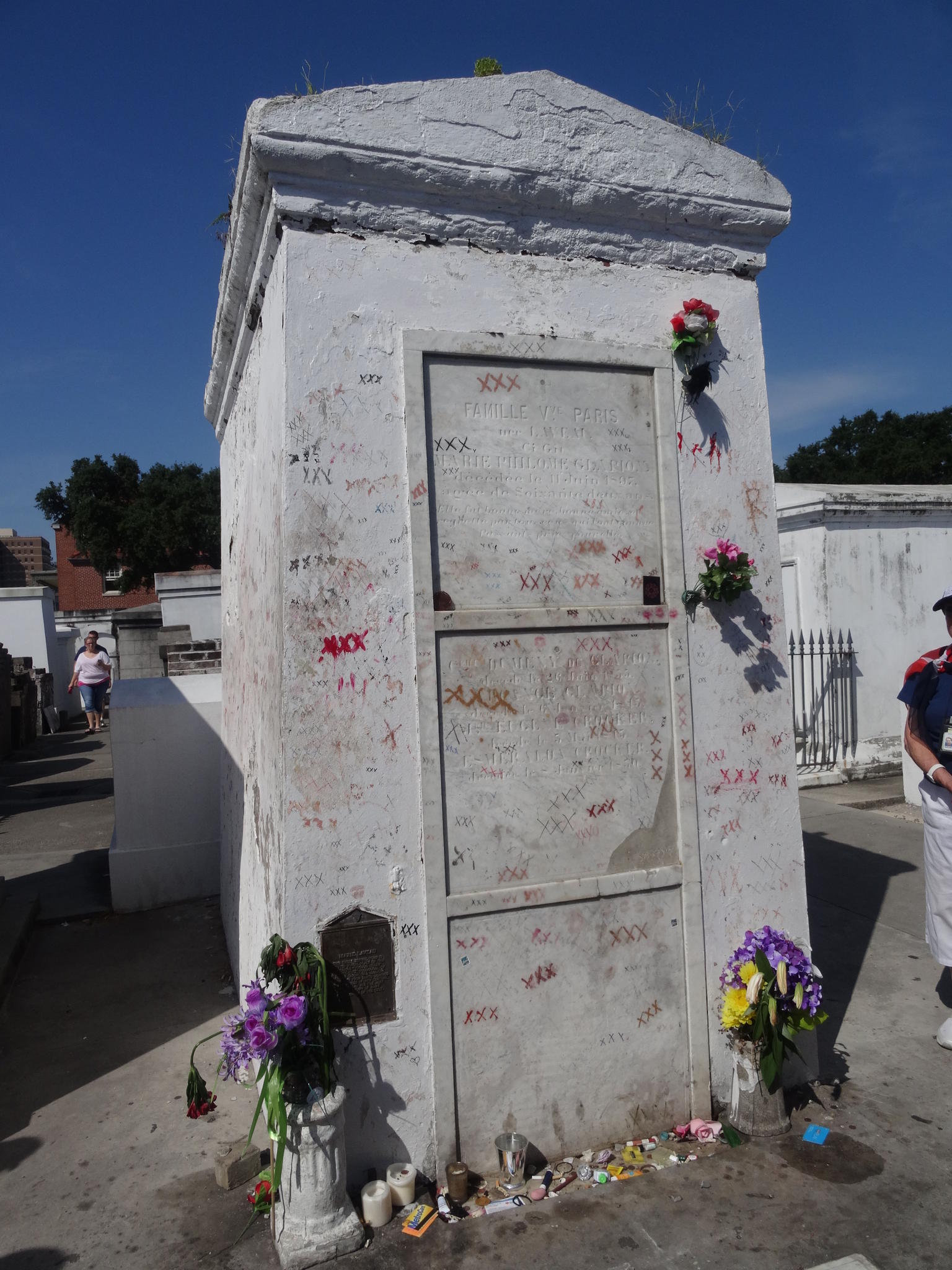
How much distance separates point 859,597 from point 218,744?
762cm

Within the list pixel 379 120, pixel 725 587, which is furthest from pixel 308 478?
pixel 725 587

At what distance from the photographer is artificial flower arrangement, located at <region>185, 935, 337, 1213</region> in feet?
9.02

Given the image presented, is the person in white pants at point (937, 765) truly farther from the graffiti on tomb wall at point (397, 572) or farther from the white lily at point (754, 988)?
the white lily at point (754, 988)

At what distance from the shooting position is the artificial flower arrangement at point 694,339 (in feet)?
11.7

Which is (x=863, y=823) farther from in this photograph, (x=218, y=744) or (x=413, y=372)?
(x=413, y=372)

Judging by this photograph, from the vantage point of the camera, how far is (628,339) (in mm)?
3613

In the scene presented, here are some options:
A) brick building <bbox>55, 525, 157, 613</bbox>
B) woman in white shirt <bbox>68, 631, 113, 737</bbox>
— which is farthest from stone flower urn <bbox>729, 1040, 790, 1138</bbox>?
brick building <bbox>55, 525, 157, 613</bbox>

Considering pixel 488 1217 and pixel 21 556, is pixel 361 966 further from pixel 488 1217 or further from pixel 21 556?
pixel 21 556

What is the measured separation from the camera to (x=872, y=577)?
1032 centimetres

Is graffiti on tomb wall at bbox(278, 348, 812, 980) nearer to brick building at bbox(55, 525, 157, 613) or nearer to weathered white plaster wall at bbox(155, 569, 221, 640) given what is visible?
weathered white plaster wall at bbox(155, 569, 221, 640)

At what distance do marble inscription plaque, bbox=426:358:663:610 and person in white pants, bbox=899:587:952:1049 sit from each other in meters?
1.61

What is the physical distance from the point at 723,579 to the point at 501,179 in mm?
1826

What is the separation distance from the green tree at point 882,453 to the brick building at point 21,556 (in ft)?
175

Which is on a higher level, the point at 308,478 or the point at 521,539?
the point at 308,478
